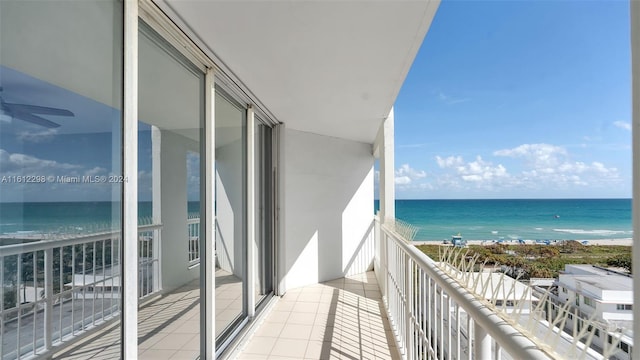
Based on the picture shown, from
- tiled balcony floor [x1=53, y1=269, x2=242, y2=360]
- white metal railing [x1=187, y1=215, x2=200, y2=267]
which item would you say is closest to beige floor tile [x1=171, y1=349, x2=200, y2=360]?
tiled balcony floor [x1=53, y1=269, x2=242, y2=360]

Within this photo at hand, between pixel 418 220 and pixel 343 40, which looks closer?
pixel 343 40

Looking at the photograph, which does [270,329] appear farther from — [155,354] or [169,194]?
[169,194]

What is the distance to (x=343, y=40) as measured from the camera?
2035 millimetres

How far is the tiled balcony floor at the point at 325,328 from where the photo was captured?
9.04 feet

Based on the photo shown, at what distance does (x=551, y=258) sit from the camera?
2.97 feet

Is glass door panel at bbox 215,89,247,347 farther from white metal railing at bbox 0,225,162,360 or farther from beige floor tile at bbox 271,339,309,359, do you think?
white metal railing at bbox 0,225,162,360

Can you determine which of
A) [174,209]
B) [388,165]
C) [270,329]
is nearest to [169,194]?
[174,209]

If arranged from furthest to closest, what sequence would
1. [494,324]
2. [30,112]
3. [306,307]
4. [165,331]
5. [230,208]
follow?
[306,307], [230,208], [165,331], [30,112], [494,324]

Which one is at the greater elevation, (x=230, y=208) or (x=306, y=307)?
(x=230, y=208)

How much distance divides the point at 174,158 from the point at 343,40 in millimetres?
1318

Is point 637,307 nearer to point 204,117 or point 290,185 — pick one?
point 204,117

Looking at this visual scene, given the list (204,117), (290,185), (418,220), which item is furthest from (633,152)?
(418,220)

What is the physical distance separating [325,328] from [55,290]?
271 centimetres

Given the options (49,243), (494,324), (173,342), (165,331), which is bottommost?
(173,342)
